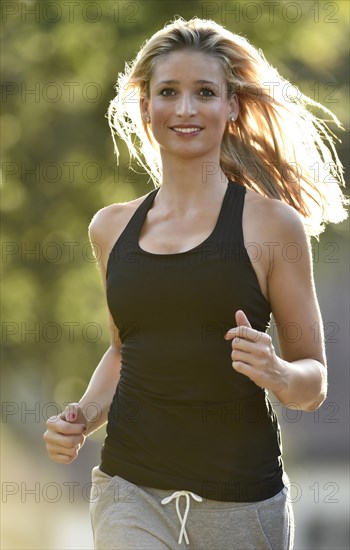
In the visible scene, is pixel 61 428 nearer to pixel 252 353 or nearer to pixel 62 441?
pixel 62 441

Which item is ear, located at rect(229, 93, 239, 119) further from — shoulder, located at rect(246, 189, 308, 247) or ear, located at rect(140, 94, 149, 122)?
shoulder, located at rect(246, 189, 308, 247)

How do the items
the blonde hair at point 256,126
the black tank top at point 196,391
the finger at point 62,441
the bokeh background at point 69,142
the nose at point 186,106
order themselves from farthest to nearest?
the bokeh background at point 69,142, the blonde hair at point 256,126, the nose at point 186,106, the finger at point 62,441, the black tank top at point 196,391

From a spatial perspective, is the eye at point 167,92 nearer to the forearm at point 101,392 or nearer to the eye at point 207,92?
the eye at point 207,92

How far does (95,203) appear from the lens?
8.48 meters

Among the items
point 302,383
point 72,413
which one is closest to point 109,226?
point 72,413

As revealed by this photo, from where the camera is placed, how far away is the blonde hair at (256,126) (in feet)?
13.4

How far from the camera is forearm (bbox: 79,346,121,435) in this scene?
158 inches

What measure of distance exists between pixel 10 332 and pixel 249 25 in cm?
254

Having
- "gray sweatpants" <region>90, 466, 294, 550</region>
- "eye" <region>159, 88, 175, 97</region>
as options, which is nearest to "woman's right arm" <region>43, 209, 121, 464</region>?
"gray sweatpants" <region>90, 466, 294, 550</region>

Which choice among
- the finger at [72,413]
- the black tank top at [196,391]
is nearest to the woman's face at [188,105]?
the black tank top at [196,391]

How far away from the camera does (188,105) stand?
388 centimetres

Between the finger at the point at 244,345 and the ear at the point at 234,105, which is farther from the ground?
the ear at the point at 234,105

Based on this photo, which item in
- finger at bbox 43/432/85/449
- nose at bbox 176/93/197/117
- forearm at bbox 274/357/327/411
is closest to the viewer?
forearm at bbox 274/357/327/411

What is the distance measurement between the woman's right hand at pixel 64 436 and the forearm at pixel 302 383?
632 millimetres
